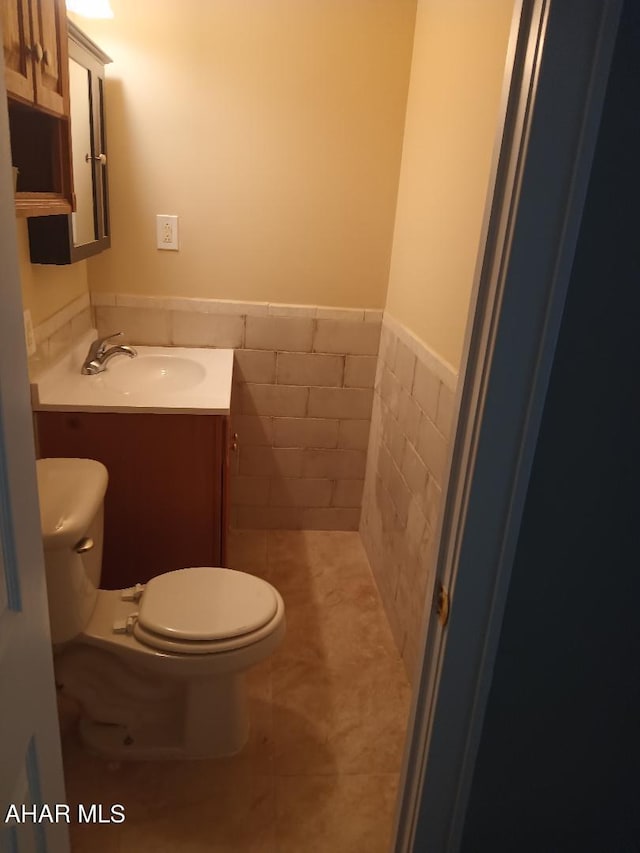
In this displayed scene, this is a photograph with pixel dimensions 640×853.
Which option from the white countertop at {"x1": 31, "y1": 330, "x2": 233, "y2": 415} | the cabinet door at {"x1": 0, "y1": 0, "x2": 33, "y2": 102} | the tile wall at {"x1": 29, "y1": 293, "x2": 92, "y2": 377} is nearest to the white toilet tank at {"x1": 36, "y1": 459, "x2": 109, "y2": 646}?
the white countertop at {"x1": 31, "y1": 330, "x2": 233, "y2": 415}

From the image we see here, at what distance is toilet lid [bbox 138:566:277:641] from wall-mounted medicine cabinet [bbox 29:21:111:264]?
995 mm

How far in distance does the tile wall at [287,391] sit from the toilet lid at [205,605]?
103 cm

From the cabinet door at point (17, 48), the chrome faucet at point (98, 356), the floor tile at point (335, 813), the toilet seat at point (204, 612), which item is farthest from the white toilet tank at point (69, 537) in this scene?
the cabinet door at point (17, 48)

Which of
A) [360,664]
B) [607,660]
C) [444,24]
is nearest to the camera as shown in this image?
[607,660]

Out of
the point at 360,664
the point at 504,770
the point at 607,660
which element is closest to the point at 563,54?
the point at 607,660

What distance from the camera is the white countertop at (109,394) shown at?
73.8 inches

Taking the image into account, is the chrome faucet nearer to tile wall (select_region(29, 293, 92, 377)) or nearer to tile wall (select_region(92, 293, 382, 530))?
tile wall (select_region(29, 293, 92, 377))

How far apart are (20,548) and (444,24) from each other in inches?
76.9

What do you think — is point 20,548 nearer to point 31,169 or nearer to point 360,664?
point 31,169

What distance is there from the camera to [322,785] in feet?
5.36

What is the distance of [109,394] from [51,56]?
0.93 m

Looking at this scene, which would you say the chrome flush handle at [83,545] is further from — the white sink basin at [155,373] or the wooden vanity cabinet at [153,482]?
the white sink basin at [155,373]

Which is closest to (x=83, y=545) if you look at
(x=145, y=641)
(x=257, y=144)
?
(x=145, y=641)

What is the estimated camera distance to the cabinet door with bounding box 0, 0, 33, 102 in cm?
120
